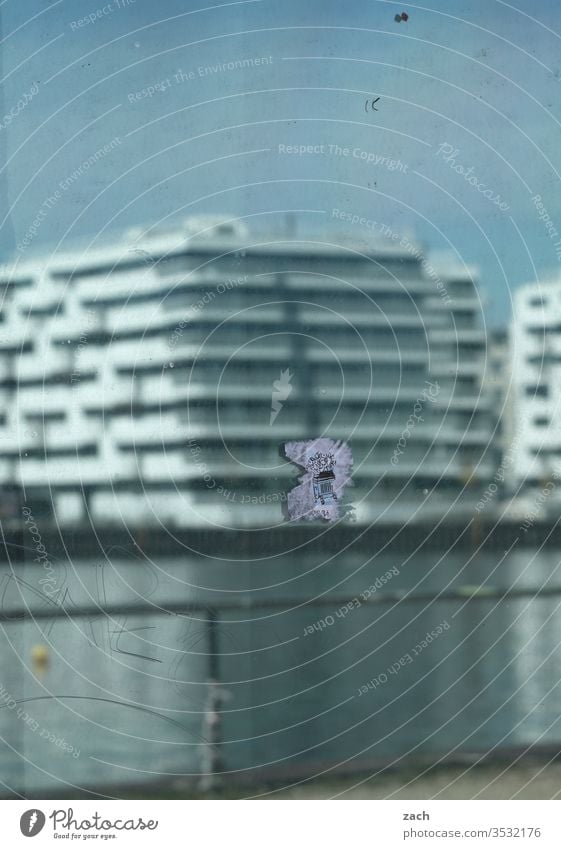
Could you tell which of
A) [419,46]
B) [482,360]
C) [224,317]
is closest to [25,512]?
[224,317]

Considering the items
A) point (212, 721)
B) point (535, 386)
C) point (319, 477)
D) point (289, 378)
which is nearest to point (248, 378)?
point (289, 378)

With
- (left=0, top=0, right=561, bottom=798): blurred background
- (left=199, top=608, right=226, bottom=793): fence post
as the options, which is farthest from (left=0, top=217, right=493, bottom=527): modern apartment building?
(left=199, top=608, right=226, bottom=793): fence post

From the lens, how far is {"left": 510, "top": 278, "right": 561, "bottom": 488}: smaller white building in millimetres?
4785

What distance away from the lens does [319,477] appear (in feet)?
15.7

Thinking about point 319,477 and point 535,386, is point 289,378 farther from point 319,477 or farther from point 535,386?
point 535,386


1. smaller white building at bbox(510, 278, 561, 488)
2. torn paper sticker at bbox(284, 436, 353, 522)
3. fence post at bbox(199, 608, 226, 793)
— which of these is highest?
smaller white building at bbox(510, 278, 561, 488)

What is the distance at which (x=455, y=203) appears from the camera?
15.7 ft

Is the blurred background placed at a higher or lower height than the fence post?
higher

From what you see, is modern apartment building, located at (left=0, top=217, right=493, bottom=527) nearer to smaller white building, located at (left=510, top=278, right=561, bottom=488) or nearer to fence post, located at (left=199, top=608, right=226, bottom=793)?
smaller white building, located at (left=510, top=278, right=561, bottom=488)

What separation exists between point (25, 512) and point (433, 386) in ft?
5.23

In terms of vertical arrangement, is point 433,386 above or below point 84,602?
above

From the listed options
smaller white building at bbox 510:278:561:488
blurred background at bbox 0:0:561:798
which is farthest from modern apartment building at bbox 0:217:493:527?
smaller white building at bbox 510:278:561:488

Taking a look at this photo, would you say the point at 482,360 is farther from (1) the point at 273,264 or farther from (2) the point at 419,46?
(2) the point at 419,46

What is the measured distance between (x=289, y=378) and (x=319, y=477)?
1.26 ft
